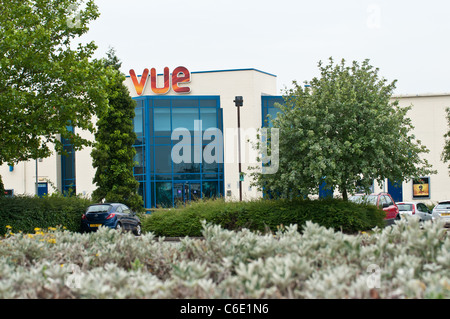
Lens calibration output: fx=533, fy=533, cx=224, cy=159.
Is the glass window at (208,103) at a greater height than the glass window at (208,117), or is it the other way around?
the glass window at (208,103)

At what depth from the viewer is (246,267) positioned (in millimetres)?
4988

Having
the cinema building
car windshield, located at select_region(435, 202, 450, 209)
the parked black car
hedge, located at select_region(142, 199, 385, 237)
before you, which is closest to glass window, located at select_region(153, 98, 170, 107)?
the cinema building

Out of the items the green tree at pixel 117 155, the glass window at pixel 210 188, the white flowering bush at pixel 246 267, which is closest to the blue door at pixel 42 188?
the glass window at pixel 210 188

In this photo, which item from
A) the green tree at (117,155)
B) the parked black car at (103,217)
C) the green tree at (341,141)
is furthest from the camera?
the green tree at (117,155)

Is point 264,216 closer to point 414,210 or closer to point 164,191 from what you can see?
point 414,210

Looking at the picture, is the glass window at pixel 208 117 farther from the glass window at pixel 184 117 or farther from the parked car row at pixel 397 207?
the parked car row at pixel 397 207

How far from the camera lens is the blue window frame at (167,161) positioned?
1646 inches

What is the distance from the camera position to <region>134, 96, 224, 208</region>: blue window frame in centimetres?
4181

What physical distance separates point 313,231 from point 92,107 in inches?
637

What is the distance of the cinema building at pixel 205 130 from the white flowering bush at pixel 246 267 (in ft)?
112

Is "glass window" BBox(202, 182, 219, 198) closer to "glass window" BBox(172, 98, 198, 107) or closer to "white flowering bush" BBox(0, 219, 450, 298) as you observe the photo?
"glass window" BBox(172, 98, 198, 107)

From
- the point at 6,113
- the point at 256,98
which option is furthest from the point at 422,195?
the point at 6,113

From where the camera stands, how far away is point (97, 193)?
31.0 metres

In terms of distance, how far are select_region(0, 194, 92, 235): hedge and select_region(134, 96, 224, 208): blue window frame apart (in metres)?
20.0
